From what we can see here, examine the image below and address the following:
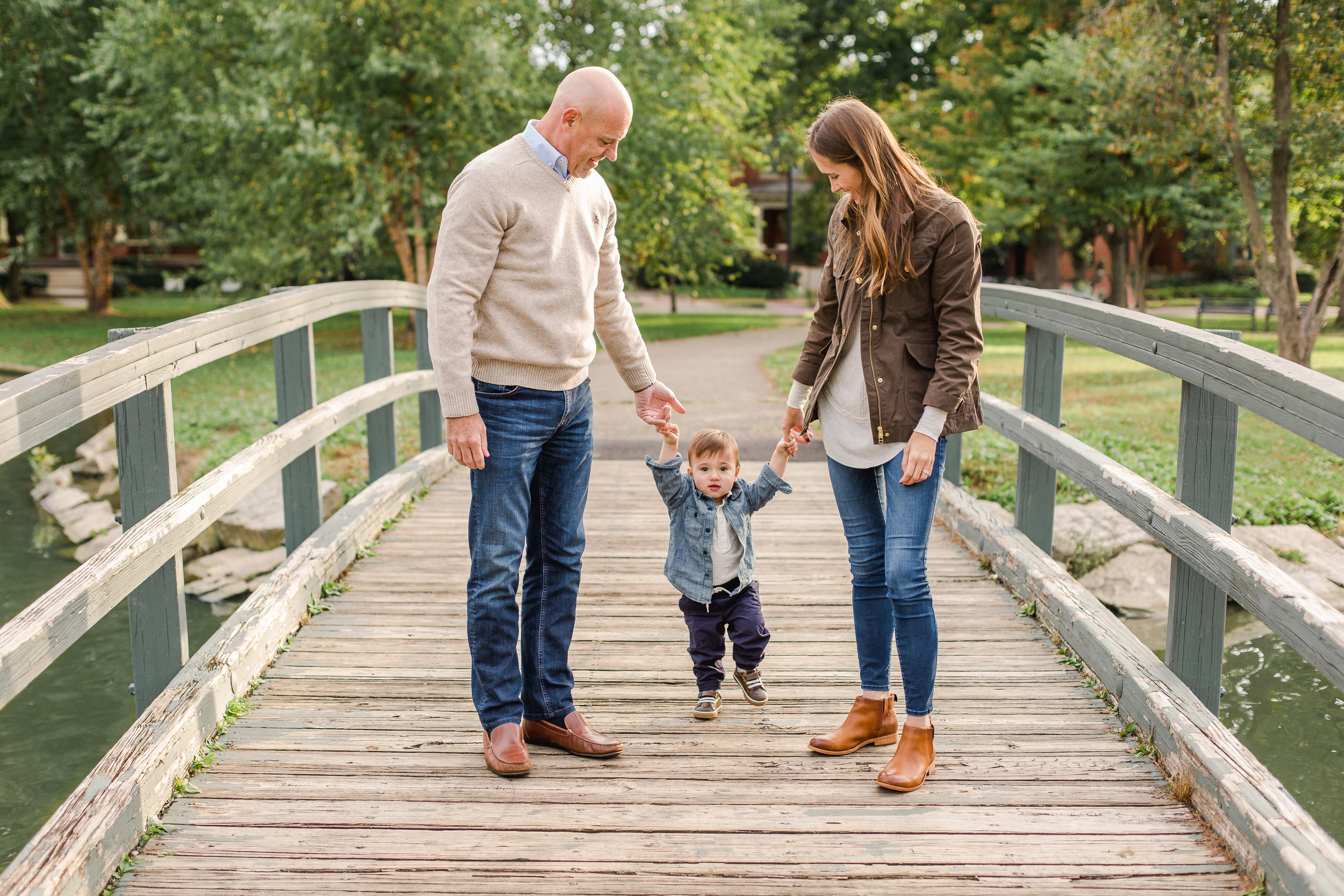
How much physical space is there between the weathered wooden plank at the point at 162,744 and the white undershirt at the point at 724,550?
1420 millimetres

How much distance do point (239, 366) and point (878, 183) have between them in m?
15.4

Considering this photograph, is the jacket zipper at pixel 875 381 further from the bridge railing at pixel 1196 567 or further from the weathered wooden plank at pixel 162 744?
the weathered wooden plank at pixel 162 744

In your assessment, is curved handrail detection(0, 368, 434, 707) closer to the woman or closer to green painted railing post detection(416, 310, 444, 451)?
the woman

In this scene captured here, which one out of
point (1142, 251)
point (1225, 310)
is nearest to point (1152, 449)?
point (1142, 251)

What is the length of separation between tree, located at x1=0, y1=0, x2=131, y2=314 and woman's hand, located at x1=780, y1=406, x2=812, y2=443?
1759 cm

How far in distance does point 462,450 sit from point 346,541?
2.12 metres

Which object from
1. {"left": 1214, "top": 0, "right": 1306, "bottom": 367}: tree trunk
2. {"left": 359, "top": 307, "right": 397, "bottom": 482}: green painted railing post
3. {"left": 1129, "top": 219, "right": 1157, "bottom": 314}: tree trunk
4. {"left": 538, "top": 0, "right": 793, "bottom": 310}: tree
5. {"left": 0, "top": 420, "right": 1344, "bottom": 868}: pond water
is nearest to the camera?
{"left": 0, "top": 420, "right": 1344, "bottom": 868}: pond water

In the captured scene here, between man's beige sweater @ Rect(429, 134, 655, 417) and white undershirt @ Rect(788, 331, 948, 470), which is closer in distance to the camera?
man's beige sweater @ Rect(429, 134, 655, 417)

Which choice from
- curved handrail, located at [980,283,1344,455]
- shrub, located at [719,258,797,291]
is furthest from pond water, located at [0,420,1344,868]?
shrub, located at [719,258,797,291]

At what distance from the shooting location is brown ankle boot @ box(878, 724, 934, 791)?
9.62ft

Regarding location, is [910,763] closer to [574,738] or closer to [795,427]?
[574,738]

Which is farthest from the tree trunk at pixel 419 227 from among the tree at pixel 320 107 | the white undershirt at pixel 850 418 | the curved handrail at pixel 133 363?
the white undershirt at pixel 850 418

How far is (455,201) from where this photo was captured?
2.83 meters

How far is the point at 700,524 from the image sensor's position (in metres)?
3.50
